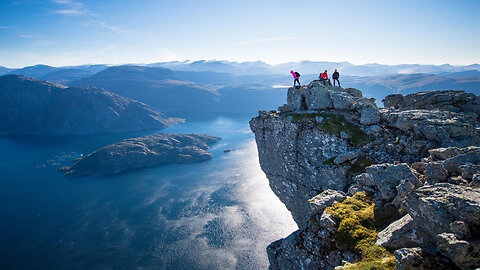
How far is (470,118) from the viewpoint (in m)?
21.3

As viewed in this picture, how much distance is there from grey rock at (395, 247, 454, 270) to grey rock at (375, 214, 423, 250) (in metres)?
1.17

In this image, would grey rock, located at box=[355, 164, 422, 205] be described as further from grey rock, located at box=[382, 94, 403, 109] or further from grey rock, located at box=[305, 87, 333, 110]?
grey rock, located at box=[382, 94, 403, 109]

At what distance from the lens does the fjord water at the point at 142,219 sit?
74.6m

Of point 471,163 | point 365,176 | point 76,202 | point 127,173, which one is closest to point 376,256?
point 365,176

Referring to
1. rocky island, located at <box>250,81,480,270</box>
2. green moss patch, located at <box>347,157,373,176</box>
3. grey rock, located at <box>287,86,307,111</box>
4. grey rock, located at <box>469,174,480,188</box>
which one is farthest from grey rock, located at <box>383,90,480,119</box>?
grey rock, located at <box>469,174,480,188</box>

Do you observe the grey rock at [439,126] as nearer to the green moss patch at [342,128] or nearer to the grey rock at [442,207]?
the green moss patch at [342,128]

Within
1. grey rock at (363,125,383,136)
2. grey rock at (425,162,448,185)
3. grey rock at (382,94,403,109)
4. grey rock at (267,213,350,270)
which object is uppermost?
grey rock at (382,94,403,109)

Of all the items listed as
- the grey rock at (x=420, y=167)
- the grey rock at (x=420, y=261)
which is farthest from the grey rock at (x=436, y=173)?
the grey rock at (x=420, y=261)

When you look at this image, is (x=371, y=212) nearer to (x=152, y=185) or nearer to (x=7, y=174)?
(x=152, y=185)

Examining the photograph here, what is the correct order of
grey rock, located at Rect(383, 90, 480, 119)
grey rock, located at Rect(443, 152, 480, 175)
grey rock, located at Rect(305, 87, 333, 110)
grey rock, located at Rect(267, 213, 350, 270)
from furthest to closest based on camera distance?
1. grey rock, located at Rect(305, 87, 333, 110)
2. grey rock, located at Rect(383, 90, 480, 119)
3. grey rock, located at Rect(443, 152, 480, 175)
4. grey rock, located at Rect(267, 213, 350, 270)

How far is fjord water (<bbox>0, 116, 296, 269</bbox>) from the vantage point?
74625mm

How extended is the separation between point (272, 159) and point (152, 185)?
367 feet

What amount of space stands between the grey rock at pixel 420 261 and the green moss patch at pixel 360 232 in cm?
118

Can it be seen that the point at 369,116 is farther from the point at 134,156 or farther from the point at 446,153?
the point at 134,156
